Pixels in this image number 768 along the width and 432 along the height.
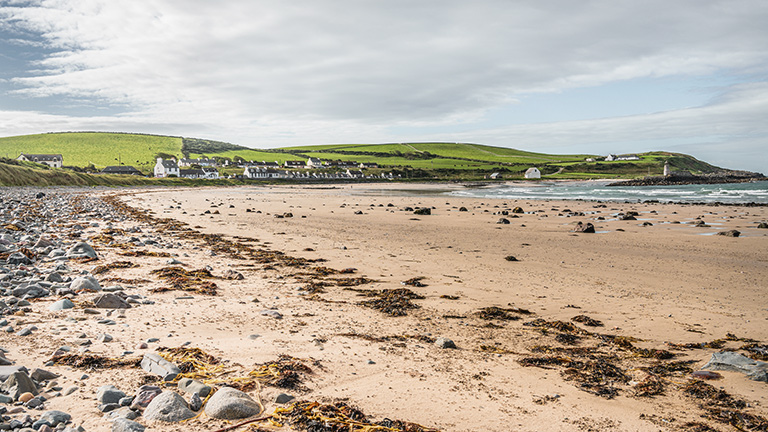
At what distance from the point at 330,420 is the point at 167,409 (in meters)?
1.45

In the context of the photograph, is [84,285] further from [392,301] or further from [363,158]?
[363,158]

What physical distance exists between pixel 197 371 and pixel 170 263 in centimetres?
702

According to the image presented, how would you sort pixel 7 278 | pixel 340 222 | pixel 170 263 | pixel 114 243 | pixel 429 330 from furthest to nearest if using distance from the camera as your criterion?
1. pixel 340 222
2. pixel 114 243
3. pixel 170 263
4. pixel 7 278
5. pixel 429 330

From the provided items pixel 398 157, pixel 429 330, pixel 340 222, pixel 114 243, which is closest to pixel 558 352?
pixel 429 330

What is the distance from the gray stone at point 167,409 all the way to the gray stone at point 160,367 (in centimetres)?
66

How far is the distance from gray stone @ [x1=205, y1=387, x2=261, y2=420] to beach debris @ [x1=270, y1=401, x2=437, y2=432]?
0.24 metres

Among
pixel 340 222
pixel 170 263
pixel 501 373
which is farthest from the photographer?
pixel 340 222

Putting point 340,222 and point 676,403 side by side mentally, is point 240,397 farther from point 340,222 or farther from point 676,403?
point 340,222

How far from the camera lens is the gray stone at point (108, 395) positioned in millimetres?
3836

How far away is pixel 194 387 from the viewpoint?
416 centimetres

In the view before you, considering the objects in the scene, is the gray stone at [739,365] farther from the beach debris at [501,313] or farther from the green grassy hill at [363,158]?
the green grassy hill at [363,158]

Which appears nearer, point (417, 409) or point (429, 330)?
point (417, 409)

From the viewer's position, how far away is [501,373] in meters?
5.28

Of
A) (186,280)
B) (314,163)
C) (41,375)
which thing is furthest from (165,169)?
(41,375)
